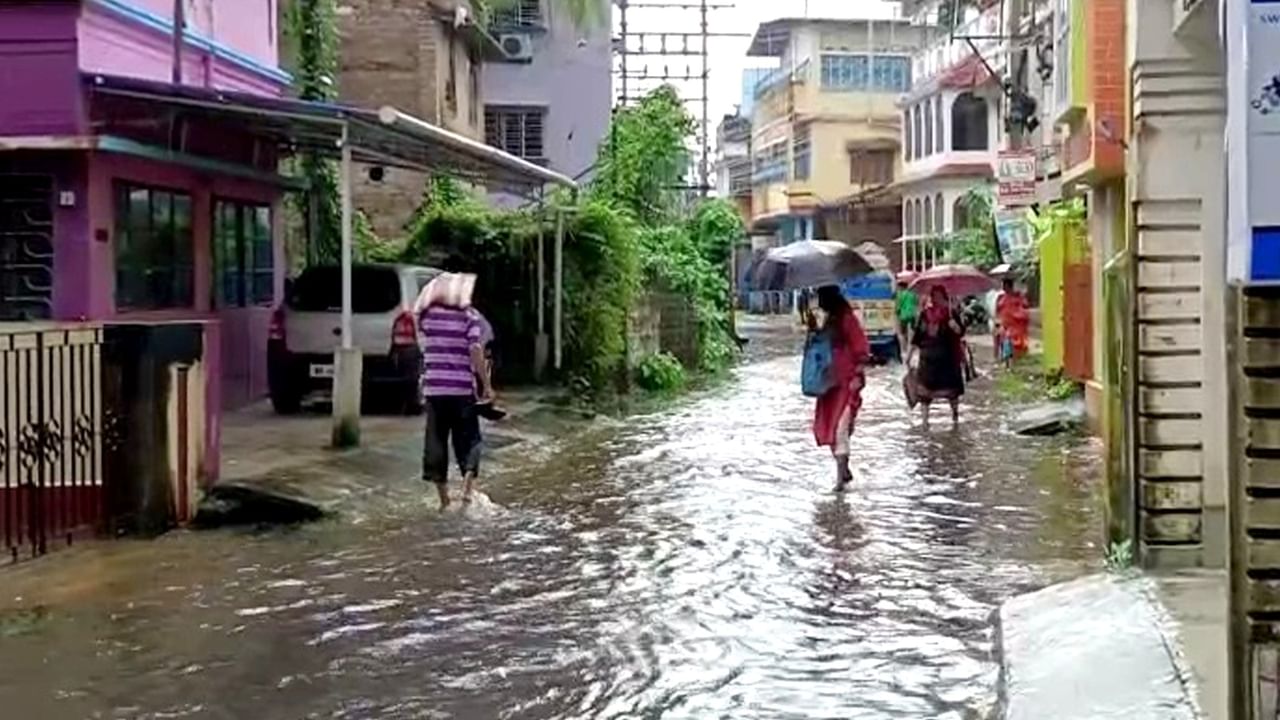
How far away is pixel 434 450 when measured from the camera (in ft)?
45.3

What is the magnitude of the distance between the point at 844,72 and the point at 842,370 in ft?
196

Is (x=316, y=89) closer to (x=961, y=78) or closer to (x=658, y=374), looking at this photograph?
(x=658, y=374)

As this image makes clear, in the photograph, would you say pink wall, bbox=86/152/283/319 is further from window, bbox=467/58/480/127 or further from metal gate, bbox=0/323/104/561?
window, bbox=467/58/480/127

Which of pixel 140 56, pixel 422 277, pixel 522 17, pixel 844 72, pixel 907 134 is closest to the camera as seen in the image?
pixel 140 56

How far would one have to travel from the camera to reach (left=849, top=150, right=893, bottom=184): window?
71.6 meters

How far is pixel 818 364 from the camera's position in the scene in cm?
1505

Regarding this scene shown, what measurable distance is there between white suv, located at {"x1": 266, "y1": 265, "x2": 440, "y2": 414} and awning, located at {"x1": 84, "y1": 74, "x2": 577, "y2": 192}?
145 cm

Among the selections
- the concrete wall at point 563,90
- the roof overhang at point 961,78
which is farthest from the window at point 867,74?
the concrete wall at point 563,90

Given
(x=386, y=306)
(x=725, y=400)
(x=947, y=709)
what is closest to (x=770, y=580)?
(x=947, y=709)

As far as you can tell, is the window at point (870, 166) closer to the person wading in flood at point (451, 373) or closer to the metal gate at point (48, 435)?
the person wading in flood at point (451, 373)

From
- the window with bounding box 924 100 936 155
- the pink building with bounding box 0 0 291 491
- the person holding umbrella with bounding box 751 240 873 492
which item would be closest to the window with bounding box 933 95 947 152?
the window with bounding box 924 100 936 155

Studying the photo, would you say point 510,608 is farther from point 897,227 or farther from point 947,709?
point 897,227

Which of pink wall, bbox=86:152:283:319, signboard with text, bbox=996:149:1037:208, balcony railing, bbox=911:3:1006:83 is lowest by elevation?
pink wall, bbox=86:152:283:319

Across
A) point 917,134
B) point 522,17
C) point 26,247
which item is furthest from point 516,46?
point 26,247
